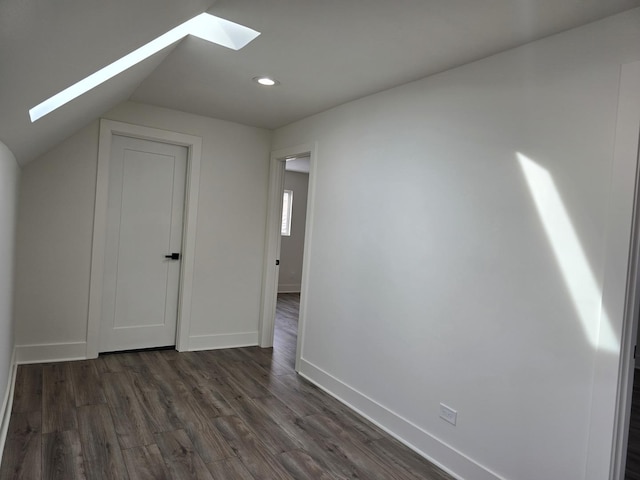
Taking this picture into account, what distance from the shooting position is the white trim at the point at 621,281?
1.78m

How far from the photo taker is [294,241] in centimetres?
850

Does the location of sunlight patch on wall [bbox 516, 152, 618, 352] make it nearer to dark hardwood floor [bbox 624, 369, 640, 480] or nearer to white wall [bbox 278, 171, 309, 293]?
dark hardwood floor [bbox 624, 369, 640, 480]

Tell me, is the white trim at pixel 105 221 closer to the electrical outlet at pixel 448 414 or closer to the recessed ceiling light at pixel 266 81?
the recessed ceiling light at pixel 266 81

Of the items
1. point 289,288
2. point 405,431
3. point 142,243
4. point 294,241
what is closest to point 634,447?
point 405,431

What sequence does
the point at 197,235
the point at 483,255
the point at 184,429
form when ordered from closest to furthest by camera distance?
the point at 483,255 → the point at 184,429 → the point at 197,235

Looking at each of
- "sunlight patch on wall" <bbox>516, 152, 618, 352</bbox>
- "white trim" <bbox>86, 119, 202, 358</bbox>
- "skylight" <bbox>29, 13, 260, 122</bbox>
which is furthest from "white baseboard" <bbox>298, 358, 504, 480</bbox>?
"skylight" <bbox>29, 13, 260, 122</bbox>

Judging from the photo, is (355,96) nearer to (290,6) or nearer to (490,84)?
(490,84)

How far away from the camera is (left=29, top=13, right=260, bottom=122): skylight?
2.26 metres

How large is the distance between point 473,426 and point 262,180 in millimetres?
3232

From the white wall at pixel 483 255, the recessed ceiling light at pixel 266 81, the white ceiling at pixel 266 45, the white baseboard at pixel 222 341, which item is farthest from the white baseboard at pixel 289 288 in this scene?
the recessed ceiling light at pixel 266 81

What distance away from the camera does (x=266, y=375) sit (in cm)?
382

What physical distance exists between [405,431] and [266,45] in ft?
8.33

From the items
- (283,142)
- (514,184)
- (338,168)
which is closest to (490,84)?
(514,184)

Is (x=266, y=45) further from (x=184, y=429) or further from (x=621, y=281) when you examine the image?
(x=184, y=429)
